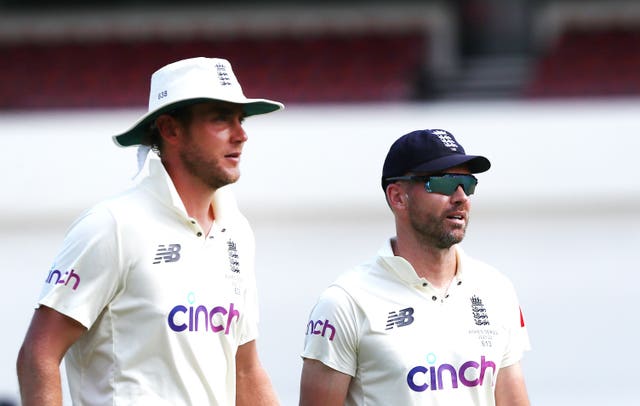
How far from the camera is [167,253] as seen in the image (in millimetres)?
3502

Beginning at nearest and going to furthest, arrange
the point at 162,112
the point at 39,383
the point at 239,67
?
the point at 39,383, the point at 162,112, the point at 239,67

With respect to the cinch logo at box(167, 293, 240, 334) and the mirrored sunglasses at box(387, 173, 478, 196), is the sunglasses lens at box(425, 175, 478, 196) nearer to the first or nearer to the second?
the mirrored sunglasses at box(387, 173, 478, 196)

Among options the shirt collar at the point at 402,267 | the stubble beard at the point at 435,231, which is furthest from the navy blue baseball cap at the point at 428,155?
the shirt collar at the point at 402,267

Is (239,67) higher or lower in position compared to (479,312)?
higher

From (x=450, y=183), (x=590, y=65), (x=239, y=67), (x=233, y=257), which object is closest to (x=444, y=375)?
(x=450, y=183)

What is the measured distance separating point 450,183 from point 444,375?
22.6 inches

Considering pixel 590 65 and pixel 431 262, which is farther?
pixel 590 65

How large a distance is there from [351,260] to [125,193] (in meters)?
7.75

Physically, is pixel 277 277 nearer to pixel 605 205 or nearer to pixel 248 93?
pixel 605 205

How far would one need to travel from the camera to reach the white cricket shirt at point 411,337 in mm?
3771

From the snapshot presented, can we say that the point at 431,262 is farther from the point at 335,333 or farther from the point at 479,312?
the point at 335,333

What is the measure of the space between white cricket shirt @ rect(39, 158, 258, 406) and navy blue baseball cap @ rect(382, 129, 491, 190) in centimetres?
77

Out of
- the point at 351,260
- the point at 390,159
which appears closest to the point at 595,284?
the point at 351,260

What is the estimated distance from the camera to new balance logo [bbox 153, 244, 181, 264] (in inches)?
137
